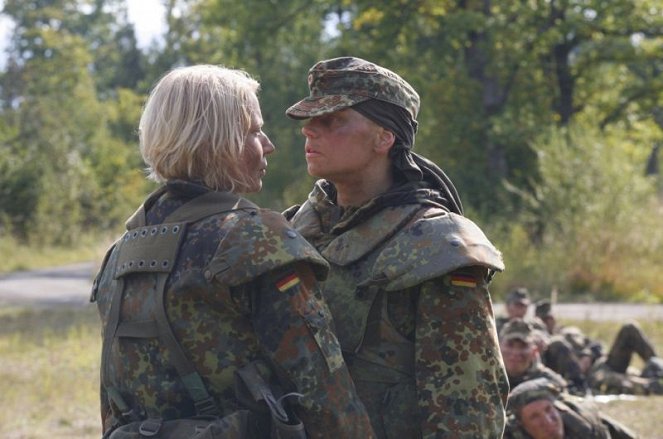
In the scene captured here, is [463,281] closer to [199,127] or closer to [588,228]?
[199,127]

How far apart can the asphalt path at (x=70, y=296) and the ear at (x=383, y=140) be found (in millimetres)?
11379

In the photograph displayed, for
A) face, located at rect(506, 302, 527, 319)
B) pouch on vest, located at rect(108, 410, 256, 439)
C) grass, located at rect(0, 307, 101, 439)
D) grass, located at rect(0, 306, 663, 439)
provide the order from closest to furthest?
pouch on vest, located at rect(108, 410, 256, 439) < grass, located at rect(0, 306, 663, 439) < grass, located at rect(0, 307, 101, 439) < face, located at rect(506, 302, 527, 319)

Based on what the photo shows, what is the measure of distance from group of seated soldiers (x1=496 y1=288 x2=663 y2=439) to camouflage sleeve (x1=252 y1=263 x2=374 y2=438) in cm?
327

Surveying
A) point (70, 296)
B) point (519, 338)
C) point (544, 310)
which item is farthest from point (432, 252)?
point (70, 296)

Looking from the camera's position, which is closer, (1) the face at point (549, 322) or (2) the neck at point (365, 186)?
(2) the neck at point (365, 186)

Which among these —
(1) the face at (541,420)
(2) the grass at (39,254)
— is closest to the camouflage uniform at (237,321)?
(1) the face at (541,420)

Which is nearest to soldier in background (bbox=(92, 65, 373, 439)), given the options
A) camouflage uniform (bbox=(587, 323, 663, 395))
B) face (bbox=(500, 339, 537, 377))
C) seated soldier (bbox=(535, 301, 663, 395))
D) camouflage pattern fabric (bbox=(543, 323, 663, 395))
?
face (bbox=(500, 339, 537, 377))

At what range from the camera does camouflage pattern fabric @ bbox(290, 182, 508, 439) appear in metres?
2.81

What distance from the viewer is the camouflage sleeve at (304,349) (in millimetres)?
2555

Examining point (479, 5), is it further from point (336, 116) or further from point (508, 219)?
point (336, 116)

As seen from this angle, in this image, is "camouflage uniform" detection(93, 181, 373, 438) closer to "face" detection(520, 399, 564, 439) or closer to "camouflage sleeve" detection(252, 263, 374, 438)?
"camouflage sleeve" detection(252, 263, 374, 438)

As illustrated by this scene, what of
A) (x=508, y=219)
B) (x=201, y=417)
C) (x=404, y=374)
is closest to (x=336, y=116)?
(x=404, y=374)

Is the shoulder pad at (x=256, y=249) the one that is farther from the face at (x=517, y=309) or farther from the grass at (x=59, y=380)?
the face at (x=517, y=309)

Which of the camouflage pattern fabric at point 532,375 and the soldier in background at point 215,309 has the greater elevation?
the soldier in background at point 215,309
